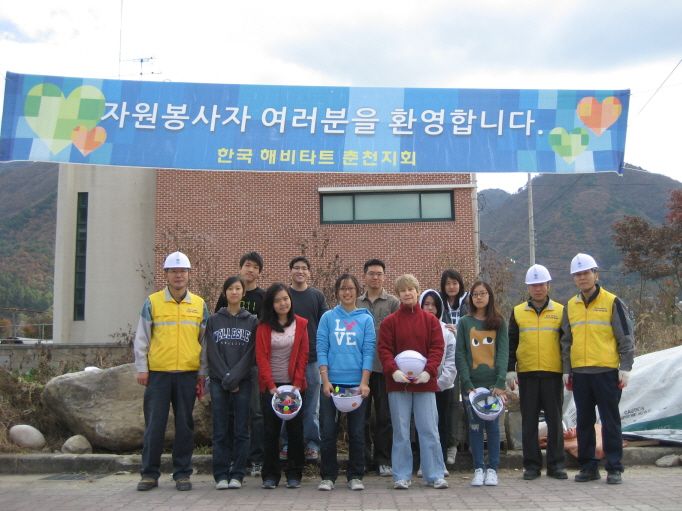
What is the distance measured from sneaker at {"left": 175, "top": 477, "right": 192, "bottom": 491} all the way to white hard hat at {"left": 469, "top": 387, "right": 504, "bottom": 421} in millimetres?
2486

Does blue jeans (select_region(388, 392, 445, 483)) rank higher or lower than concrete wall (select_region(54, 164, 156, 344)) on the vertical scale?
lower

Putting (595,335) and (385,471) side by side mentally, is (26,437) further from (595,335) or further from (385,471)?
(595,335)

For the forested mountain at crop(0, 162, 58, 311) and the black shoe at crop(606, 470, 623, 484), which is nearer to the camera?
the black shoe at crop(606, 470, 623, 484)

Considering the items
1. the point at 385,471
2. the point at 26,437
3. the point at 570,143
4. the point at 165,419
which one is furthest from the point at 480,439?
the point at 26,437

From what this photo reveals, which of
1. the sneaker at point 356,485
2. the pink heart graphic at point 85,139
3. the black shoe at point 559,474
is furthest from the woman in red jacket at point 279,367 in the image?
the pink heart graphic at point 85,139

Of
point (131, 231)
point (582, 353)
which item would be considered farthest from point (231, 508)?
point (131, 231)

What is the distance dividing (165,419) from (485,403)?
2748 mm

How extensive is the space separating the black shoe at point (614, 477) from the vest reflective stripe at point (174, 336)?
362 cm

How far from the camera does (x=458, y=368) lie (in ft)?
19.4

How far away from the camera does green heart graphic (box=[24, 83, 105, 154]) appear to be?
7.71 m

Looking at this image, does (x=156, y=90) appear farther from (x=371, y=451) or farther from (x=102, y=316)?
(x=102, y=316)

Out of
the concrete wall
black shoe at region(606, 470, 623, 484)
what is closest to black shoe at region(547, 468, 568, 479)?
black shoe at region(606, 470, 623, 484)

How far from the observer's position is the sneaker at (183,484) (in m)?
5.55

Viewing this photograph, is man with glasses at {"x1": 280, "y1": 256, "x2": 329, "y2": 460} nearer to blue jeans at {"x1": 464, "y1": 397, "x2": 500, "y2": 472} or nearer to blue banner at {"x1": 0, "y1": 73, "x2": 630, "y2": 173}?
blue jeans at {"x1": 464, "y1": 397, "x2": 500, "y2": 472}
